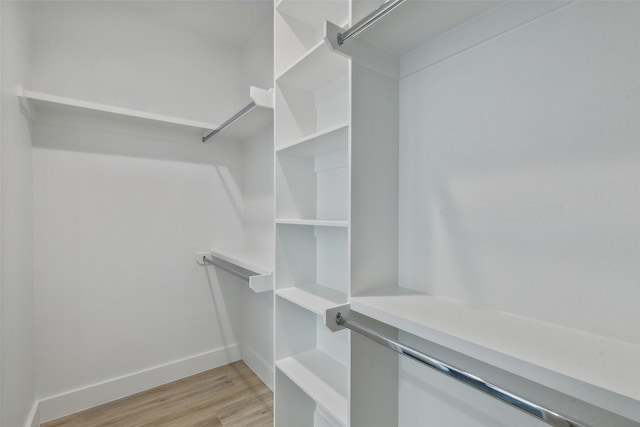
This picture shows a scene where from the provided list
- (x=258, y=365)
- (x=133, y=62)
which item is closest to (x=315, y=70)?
(x=133, y=62)

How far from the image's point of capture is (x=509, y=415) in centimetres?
82

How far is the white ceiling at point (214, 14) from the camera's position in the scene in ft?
6.43

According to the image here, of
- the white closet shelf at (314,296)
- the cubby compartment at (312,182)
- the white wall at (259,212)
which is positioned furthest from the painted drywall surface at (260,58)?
the white closet shelf at (314,296)

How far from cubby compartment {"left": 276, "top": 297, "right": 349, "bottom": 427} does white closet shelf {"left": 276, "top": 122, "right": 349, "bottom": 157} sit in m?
0.77

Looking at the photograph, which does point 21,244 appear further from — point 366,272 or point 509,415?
point 509,415

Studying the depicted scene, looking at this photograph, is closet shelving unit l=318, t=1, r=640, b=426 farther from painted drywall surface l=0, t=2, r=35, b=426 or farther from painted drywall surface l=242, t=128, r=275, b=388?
painted drywall surface l=0, t=2, r=35, b=426

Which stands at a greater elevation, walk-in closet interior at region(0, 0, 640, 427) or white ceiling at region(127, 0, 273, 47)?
white ceiling at region(127, 0, 273, 47)

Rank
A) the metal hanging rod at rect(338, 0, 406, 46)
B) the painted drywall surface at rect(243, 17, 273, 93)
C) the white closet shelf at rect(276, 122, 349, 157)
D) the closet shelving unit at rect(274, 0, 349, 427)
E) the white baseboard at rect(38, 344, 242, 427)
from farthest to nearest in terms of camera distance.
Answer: the painted drywall surface at rect(243, 17, 273, 93) → the white baseboard at rect(38, 344, 242, 427) → the closet shelving unit at rect(274, 0, 349, 427) → the white closet shelf at rect(276, 122, 349, 157) → the metal hanging rod at rect(338, 0, 406, 46)

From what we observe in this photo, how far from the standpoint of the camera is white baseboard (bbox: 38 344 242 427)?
1765 millimetres

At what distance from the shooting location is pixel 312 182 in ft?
5.00

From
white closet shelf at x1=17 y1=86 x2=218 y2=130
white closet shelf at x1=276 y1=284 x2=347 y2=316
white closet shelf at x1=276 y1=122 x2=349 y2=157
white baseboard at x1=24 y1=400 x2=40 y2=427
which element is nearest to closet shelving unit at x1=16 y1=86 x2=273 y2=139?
white closet shelf at x1=17 y1=86 x2=218 y2=130

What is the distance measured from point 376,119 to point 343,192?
0.40 meters

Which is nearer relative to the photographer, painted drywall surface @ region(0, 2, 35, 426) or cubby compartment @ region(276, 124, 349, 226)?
painted drywall surface @ region(0, 2, 35, 426)

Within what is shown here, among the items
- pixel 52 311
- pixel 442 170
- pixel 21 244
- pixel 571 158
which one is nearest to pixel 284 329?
pixel 442 170
